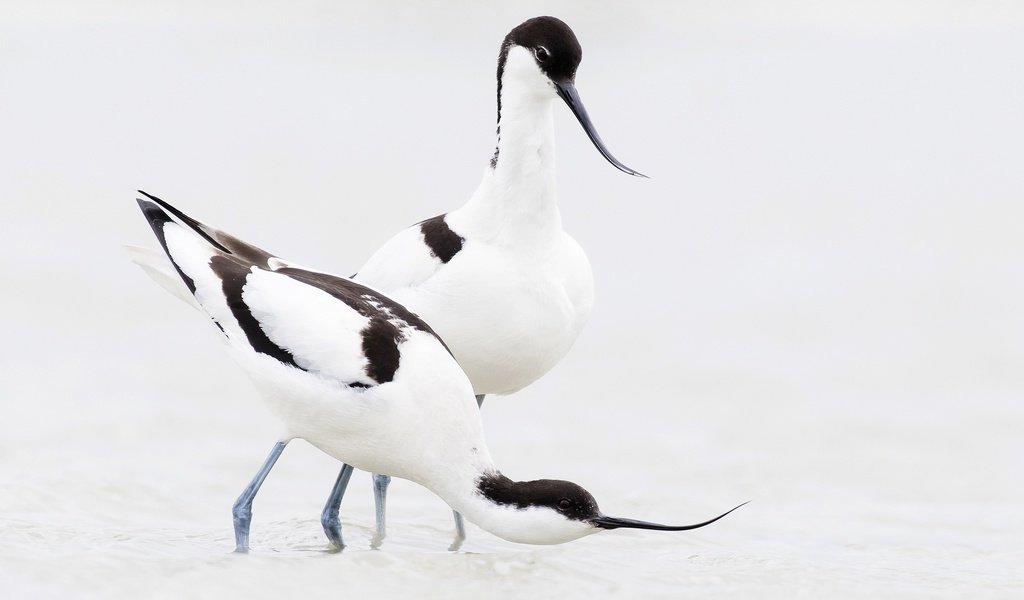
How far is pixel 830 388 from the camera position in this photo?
1004 centimetres

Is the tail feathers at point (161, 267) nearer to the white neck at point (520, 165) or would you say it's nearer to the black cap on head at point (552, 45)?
the white neck at point (520, 165)

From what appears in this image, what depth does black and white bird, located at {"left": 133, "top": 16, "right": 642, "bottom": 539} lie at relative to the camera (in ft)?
20.6

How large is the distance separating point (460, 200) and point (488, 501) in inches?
289

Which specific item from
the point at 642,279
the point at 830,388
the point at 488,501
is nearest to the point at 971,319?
the point at 830,388

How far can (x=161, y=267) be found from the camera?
6.35 meters

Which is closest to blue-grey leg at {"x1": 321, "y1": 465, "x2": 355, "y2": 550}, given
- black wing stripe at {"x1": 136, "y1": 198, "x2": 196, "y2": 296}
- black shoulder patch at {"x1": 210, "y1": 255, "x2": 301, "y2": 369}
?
black shoulder patch at {"x1": 210, "y1": 255, "x2": 301, "y2": 369}

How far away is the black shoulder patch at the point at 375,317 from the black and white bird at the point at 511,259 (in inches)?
14.1

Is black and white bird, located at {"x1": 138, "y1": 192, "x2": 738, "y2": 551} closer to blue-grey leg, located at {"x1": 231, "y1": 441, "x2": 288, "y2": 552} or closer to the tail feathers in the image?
blue-grey leg, located at {"x1": 231, "y1": 441, "x2": 288, "y2": 552}

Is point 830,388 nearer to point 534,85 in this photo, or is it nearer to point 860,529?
point 860,529

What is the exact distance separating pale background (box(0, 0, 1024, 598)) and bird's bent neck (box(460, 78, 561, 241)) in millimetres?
1487

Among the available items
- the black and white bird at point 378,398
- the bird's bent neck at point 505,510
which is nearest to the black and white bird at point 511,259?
the black and white bird at point 378,398

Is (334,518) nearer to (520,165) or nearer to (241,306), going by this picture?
(241,306)

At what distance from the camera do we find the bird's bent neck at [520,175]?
6.43m

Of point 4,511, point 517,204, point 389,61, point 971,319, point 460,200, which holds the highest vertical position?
point 389,61
